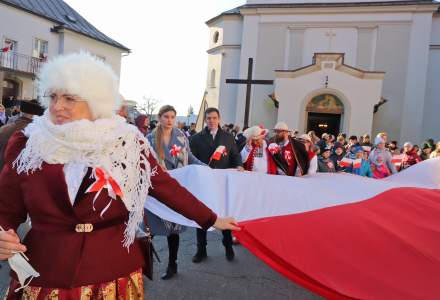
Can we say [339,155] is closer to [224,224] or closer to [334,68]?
[224,224]

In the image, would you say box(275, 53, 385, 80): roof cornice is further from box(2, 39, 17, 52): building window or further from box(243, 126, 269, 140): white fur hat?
box(243, 126, 269, 140): white fur hat

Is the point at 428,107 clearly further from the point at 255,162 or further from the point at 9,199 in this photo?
the point at 9,199

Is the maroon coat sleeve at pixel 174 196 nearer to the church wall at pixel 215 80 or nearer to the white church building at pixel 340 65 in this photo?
the white church building at pixel 340 65

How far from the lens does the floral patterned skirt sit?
5.99 ft

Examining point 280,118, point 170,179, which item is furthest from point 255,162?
point 280,118

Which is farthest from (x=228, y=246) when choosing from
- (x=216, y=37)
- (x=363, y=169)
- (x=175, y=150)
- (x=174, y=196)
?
(x=216, y=37)

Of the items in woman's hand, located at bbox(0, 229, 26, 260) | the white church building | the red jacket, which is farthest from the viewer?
the white church building

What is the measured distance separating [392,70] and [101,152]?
90.5 feet

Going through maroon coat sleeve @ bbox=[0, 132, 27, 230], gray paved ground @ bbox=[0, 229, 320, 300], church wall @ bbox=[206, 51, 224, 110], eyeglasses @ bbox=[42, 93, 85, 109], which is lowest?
gray paved ground @ bbox=[0, 229, 320, 300]

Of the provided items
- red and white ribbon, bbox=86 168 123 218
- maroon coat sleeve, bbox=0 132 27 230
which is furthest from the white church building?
maroon coat sleeve, bbox=0 132 27 230

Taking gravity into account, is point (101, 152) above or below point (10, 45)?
below

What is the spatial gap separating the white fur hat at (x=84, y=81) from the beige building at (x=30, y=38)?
20751 millimetres

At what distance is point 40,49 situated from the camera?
27.1 m

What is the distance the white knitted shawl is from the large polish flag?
94 centimetres
